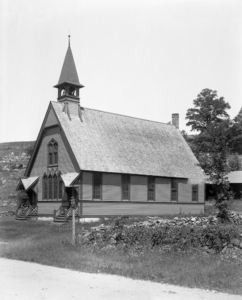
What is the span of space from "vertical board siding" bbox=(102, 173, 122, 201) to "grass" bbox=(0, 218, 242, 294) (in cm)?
1610

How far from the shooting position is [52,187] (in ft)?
111

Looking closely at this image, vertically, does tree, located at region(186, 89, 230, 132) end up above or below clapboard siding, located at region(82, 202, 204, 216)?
above

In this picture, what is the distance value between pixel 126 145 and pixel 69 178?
794 centimetres

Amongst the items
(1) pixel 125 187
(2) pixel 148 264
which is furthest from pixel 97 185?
(2) pixel 148 264

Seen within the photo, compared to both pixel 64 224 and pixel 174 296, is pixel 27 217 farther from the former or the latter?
pixel 174 296

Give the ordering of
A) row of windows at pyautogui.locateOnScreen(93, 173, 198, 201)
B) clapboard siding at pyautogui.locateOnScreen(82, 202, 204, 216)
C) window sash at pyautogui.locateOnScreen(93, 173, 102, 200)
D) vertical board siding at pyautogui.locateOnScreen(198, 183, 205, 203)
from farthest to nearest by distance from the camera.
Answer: vertical board siding at pyautogui.locateOnScreen(198, 183, 205, 203) → row of windows at pyautogui.locateOnScreen(93, 173, 198, 201) → window sash at pyautogui.locateOnScreen(93, 173, 102, 200) → clapboard siding at pyautogui.locateOnScreen(82, 202, 204, 216)

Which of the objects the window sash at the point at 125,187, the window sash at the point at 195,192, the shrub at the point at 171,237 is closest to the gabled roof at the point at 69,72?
the window sash at the point at 125,187

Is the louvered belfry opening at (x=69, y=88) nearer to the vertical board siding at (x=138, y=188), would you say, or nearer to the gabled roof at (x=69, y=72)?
the gabled roof at (x=69, y=72)

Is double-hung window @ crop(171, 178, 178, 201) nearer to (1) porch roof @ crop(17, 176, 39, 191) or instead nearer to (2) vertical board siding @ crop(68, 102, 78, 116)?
(2) vertical board siding @ crop(68, 102, 78, 116)

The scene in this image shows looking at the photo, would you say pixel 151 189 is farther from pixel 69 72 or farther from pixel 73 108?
pixel 69 72

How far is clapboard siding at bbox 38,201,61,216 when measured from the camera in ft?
109

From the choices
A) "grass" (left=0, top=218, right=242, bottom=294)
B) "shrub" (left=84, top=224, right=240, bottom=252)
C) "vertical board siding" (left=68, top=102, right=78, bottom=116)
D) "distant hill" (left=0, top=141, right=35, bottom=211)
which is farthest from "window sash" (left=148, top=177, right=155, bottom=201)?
"grass" (left=0, top=218, right=242, bottom=294)

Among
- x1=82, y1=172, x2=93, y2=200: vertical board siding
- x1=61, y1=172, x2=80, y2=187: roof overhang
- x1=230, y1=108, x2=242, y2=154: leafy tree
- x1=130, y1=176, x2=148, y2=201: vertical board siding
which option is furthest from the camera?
x1=230, y1=108, x2=242, y2=154: leafy tree

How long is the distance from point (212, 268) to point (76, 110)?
2533 centimetres
